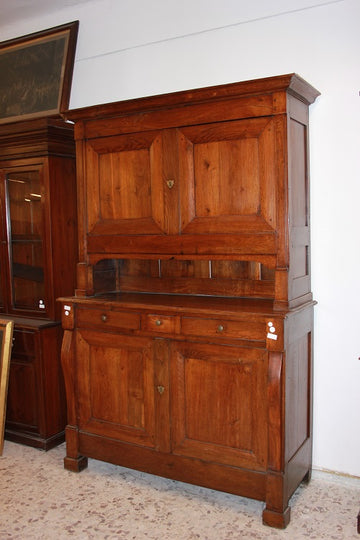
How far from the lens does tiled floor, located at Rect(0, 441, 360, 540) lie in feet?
7.88

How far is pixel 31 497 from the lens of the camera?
2727 mm

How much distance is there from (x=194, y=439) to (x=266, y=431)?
1.32ft

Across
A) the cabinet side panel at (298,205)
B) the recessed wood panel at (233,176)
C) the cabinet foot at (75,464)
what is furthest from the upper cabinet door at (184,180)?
the cabinet foot at (75,464)

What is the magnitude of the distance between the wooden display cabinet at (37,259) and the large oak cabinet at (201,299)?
0.35 metres

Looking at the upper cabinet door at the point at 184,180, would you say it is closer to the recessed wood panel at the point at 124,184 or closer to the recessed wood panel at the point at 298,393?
the recessed wood panel at the point at 124,184

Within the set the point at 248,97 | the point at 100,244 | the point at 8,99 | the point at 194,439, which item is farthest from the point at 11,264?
the point at 248,97

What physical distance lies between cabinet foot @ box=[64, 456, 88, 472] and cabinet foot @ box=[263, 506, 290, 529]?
114 cm

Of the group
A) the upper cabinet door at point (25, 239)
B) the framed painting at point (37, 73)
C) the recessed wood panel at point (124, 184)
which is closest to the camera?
the recessed wood panel at point (124, 184)

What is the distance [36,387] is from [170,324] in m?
1.21

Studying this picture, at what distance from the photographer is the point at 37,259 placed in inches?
134

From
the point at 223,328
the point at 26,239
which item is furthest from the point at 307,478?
the point at 26,239

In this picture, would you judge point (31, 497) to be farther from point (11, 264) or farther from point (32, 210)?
point (32, 210)

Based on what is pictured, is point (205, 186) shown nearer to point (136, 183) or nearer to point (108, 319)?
point (136, 183)

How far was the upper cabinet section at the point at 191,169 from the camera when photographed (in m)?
2.44
